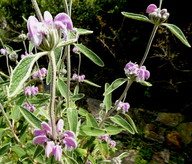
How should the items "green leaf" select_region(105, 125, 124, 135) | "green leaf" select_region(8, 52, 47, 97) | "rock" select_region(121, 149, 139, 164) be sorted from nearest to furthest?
"green leaf" select_region(8, 52, 47, 97)
"green leaf" select_region(105, 125, 124, 135)
"rock" select_region(121, 149, 139, 164)

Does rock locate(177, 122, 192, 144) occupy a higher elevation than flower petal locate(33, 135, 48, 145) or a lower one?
lower

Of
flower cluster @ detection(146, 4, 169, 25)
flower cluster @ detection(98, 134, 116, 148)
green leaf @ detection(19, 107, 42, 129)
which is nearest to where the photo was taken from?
green leaf @ detection(19, 107, 42, 129)

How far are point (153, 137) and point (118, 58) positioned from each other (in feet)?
4.36

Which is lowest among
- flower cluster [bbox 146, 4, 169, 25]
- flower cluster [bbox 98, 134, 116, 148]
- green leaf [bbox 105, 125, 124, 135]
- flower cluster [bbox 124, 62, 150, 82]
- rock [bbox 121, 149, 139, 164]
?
rock [bbox 121, 149, 139, 164]

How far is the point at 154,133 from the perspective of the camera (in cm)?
278

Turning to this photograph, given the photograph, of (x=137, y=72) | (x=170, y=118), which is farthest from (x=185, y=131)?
(x=137, y=72)

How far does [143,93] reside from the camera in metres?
3.42

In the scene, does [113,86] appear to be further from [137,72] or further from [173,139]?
[173,139]

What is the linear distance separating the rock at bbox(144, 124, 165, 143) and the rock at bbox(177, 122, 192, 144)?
0.21m

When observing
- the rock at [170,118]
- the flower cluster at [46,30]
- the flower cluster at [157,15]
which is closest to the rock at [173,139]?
the rock at [170,118]

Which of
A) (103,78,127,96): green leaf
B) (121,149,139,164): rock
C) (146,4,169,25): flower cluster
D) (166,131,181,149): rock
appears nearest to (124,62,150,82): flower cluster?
(103,78,127,96): green leaf

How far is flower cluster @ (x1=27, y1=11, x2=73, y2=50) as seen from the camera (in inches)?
22.5

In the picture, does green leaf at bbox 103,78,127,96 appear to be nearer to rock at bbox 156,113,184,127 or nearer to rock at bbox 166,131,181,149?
rock at bbox 166,131,181,149

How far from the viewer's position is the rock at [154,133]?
2.71 meters
